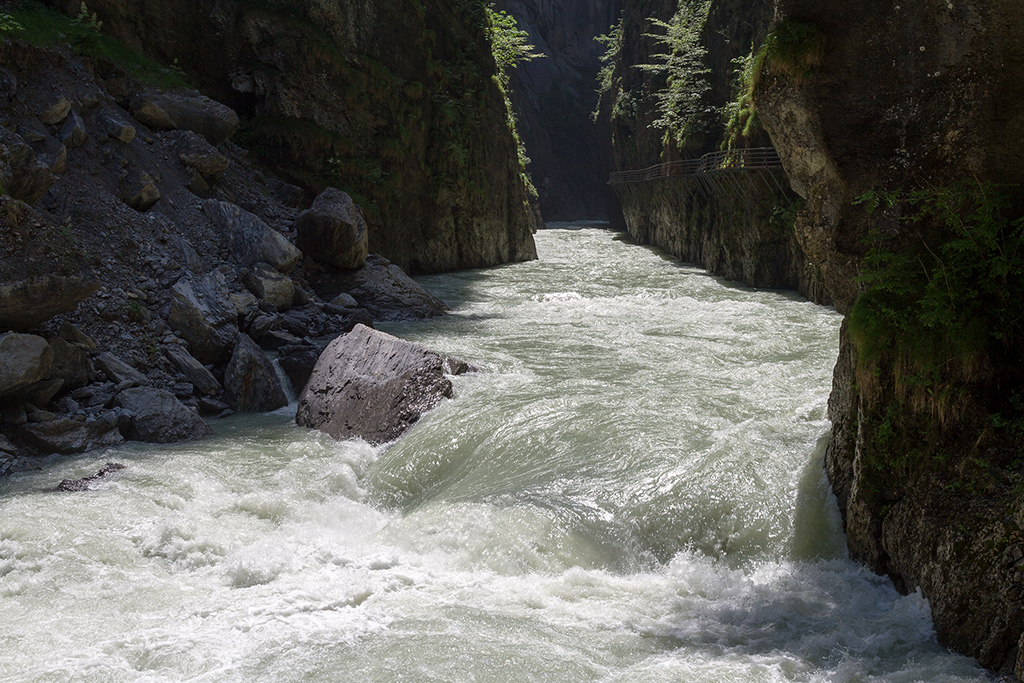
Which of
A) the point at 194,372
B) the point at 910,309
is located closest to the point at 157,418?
the point at 194,372

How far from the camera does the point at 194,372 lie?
30.3 feet

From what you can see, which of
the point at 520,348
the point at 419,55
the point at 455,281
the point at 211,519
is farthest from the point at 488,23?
the point at 211,519

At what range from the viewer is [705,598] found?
5.00 metres

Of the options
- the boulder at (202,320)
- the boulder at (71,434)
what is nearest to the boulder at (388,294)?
the boulder at (202,320)

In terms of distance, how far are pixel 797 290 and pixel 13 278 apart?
17235 millimetres

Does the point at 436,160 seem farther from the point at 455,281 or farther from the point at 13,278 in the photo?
the point at 13,278

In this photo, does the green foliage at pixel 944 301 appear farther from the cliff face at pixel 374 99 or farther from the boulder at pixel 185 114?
the cliff face at pixel 374 99

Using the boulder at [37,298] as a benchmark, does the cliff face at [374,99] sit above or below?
above

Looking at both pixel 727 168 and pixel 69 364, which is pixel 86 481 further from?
pixel 727 168

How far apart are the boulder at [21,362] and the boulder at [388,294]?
267 inches

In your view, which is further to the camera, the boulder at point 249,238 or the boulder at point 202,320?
the boulder at point 249,238

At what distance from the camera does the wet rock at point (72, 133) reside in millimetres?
10805

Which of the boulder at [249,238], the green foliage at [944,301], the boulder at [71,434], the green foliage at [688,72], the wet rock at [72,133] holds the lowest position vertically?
the boulder at [71,434]

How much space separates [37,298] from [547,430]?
5437mm
